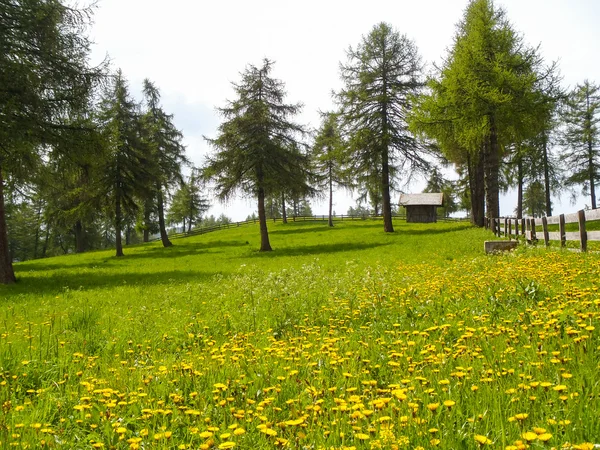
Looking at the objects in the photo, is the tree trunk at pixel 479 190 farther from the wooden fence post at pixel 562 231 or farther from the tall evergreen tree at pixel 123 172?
the tall evergreen tree at pixel 123 172

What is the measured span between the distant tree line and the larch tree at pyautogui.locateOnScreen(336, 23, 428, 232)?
93 mm

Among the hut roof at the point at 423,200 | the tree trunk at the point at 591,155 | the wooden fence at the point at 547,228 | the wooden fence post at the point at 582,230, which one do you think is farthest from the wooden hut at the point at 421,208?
the wooden fence post at the point at 582,230

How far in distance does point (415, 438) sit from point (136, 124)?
3690 centimetres

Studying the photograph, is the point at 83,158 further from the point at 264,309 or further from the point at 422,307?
the point at 422,307

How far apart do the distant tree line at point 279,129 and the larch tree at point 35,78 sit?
50 millimetres

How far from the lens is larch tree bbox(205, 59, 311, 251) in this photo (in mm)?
28811

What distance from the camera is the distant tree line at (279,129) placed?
16.6 meters

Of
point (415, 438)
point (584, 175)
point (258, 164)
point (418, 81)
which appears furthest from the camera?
point (584, 175)

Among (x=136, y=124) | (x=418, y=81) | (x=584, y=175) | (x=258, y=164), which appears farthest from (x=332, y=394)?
(x=584, y=175)

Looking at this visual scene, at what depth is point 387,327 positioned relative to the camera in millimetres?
5520

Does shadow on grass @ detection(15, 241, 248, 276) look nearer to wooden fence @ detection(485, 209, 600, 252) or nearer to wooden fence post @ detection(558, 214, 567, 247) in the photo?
wooden fence @ detection(485, 209, 600, 252)

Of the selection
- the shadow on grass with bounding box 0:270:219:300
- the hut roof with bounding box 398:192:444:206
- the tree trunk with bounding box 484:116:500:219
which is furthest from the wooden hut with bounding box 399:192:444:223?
the shadow on grass with bounding box 0:270:219:300

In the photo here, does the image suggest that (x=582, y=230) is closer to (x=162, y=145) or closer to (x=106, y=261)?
(x=106, y=261)

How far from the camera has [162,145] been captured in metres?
39.6
